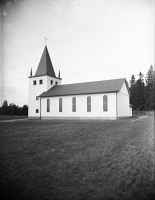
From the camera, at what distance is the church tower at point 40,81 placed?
33188 mm

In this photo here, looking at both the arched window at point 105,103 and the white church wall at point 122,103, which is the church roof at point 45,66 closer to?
the arched window at point 105,103

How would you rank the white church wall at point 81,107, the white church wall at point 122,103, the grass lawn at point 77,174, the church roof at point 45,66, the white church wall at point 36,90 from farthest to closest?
the church roof at point 45,66
the white church wall at point 36,90
the white church wall at point 122,103
the white church wall at point 81,107
the grass lawn at point 77,174

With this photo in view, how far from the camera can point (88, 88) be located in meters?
28.1

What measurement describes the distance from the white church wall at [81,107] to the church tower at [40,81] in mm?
2834

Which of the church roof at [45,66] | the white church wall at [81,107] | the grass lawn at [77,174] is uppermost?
the church roof at [45,66]

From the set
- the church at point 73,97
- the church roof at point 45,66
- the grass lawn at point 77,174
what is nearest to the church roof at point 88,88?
the church at point 73,97

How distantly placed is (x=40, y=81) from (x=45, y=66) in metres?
3.59

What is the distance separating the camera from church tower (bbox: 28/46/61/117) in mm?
33188

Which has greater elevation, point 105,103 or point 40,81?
point 40,81

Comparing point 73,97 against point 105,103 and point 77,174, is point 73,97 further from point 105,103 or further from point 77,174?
point 77,174

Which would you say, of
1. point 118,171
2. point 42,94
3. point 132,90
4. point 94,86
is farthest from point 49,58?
point 132,90

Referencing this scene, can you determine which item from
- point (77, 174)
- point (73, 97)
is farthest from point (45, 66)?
point (77, 174)

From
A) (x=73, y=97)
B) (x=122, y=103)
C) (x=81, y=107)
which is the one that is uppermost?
(x=73, y=97)

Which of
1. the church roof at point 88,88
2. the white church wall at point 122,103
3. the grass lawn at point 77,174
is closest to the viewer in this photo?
the grass lawn at point 77,174
